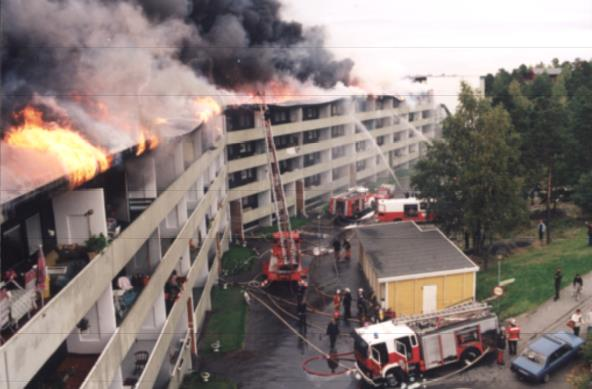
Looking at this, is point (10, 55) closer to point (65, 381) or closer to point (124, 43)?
point (124, 43)

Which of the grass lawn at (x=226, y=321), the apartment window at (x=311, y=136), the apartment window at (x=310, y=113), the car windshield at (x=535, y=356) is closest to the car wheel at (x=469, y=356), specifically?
the car windshield at (x=535, y=356)

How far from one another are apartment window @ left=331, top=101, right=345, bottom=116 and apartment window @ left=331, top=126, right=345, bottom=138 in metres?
1.31

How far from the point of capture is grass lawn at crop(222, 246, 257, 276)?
109 ft

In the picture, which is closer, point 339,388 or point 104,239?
point 104,239

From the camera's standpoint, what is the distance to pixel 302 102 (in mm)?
46219

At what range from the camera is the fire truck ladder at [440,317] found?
19.4 meters

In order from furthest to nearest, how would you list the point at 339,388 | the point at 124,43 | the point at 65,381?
the point at 124,43
the point at 339,388
the point at 65,381

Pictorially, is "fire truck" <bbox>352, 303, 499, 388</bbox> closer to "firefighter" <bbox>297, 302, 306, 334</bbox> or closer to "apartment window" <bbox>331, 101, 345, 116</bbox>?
"firefighter" <bbox>297, 302, 306, 334</bbox>

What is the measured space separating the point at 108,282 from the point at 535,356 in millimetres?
13329

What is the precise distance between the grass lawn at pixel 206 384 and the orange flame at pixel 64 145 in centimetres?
970

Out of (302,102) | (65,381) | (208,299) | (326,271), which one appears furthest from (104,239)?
(302,102)

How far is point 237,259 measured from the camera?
115 feet

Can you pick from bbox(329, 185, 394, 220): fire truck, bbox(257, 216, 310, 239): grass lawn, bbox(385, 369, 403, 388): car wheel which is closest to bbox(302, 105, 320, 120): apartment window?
bbox(329, 185, 394, 220): fire truck

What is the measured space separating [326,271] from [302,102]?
18.2 m
